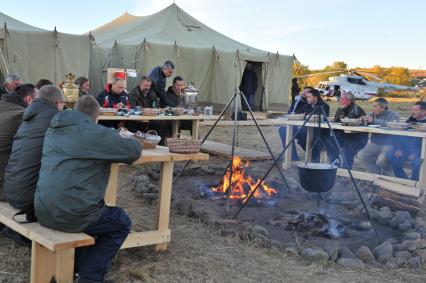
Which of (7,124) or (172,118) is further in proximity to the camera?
(172,118)

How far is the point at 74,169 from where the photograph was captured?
2896 millimetres

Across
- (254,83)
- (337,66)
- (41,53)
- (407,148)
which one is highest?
(337,66)

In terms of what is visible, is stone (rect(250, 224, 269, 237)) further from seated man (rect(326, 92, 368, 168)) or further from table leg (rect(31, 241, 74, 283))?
seated man (rect(326, 92, 368, 168))

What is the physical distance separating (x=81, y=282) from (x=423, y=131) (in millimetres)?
4717

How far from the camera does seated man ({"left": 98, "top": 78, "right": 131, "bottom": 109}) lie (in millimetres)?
7547

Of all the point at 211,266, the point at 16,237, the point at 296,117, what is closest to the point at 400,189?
the point at 296,117

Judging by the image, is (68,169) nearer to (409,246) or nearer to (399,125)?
(409,246)

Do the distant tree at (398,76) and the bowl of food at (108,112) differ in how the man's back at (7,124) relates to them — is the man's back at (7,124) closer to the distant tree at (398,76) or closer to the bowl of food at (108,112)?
the bowl of food at (108,112)

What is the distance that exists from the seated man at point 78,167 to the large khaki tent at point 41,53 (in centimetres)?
1002

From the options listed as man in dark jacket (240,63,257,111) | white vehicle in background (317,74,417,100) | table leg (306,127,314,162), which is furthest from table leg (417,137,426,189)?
white vehicle in background (317,74,417,100)

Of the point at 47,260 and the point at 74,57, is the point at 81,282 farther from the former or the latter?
the point at 74,57

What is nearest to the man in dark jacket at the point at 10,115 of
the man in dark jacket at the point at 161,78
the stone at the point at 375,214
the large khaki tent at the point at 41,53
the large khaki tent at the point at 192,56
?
the stone at the point at 375,214

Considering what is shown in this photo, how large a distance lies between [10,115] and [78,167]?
1139 millimetres

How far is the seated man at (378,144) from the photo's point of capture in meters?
6.86
